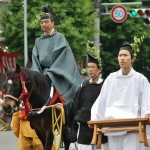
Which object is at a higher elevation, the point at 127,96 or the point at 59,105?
the point at 127,96

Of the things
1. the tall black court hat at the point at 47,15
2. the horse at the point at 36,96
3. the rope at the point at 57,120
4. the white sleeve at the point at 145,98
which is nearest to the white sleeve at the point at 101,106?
the white sleeve at the point at 145,98

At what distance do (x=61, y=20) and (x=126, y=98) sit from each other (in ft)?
94.7

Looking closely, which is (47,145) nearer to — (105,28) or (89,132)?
(89,132)

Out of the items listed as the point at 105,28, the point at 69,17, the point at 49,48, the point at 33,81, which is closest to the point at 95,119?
the point at 33,81

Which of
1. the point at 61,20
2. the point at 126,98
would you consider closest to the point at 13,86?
the point at 126,98

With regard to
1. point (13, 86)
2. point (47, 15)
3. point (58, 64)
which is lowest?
point (13, 86)

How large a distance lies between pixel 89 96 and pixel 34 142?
253 centimetres

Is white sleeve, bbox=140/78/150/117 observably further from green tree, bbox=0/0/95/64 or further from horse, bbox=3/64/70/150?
green tree, bbox=0/0/95/64

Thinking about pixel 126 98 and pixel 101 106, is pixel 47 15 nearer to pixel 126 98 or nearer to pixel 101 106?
pixel 101 106

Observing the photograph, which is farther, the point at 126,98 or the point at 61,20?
the point at 61,20

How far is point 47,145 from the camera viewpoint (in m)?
12.8

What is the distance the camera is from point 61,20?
3819 cm

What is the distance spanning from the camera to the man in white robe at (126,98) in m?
9.41

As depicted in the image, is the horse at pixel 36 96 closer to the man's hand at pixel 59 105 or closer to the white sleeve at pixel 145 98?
the man's hand at pixel 59 105
